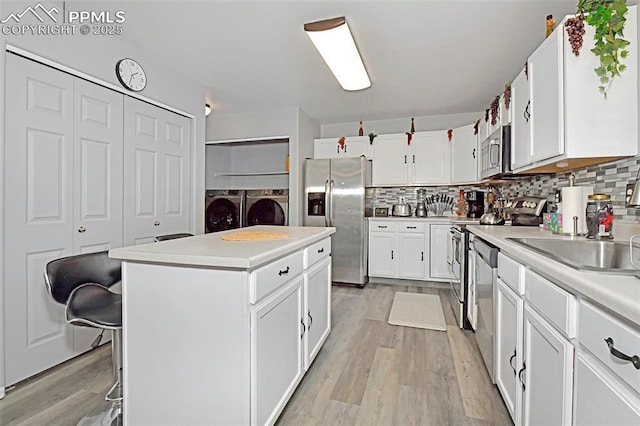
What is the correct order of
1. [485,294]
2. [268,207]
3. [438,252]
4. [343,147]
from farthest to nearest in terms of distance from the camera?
[343,147] → [268,207] → [438,252] → [485,294]

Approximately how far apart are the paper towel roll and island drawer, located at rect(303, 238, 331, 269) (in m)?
1.50

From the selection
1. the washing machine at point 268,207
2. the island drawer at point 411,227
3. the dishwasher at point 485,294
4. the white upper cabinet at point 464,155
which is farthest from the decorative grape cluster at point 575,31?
the washing machine at point 268,207

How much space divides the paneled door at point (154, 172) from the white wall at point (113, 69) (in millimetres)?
109

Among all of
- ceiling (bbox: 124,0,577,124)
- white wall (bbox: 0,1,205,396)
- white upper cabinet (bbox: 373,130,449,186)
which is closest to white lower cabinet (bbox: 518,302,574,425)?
ceiling (bbox: 124,0,577,124)

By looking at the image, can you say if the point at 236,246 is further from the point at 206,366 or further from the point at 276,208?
the point at 276,208

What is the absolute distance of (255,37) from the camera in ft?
8.07

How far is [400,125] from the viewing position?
16.0ft

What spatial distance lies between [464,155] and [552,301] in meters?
3.48

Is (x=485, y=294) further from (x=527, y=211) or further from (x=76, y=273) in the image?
(x=76, y=273)

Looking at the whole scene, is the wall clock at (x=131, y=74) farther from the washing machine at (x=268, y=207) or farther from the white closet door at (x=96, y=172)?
the washing machine at (x=268, y=207)

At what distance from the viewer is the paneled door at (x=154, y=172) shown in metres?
2.64

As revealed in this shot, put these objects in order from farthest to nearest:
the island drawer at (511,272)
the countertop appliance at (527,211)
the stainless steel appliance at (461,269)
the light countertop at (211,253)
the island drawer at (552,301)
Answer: the stainless steel appliance at (461,269) < the countertop appliance at (527,211) < the island drawer at (511,272) < the light countertop at (211,253) < the island drawer at (552,301)

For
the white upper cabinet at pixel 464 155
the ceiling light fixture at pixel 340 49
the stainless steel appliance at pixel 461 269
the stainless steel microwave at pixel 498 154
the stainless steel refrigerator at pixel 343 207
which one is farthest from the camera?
the stainless steel refrigerator at pixel 343 207

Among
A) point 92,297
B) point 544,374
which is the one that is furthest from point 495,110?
point 92,297
